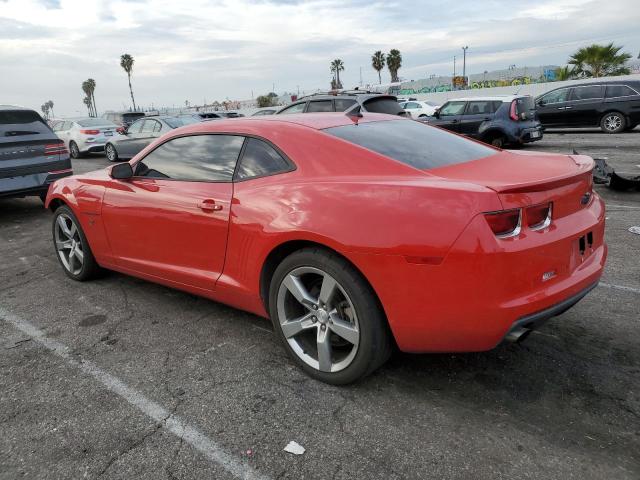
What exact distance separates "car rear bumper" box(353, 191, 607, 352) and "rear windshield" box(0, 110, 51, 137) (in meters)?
6.74

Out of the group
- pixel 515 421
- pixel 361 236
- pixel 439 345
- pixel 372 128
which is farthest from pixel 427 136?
pixel 515 421

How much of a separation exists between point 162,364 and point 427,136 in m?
2.22

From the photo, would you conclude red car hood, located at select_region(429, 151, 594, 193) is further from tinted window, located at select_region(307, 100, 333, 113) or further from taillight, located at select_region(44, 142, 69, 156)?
tinted window, located at select_region(307, 100, 333, 113)

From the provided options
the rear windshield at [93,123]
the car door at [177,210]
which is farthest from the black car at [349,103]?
the rear windshield at [93,123]

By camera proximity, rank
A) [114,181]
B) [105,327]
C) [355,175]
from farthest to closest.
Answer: [114,181] < [105,327] < [355,175]

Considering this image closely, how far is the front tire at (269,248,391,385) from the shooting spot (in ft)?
8.29

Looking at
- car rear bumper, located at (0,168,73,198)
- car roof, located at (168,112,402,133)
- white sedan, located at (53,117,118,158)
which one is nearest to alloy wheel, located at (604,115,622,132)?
car roof, located at (168,112,402,133)

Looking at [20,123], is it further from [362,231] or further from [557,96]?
[557,96]

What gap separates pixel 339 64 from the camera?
87.9 meters

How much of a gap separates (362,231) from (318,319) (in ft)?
2.01

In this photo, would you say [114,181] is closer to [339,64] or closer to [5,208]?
[5,208]

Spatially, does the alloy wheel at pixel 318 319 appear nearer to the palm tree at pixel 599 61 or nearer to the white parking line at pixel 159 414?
the white parking line at pixel 159 414

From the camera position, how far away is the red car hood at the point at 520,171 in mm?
2359

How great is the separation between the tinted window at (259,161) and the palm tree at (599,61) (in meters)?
33.9
